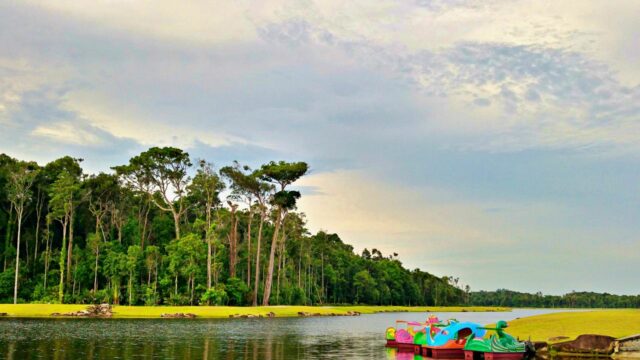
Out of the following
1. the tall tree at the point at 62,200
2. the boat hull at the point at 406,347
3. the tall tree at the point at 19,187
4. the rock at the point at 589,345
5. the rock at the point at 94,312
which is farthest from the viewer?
the tall tree at the point at 62,200

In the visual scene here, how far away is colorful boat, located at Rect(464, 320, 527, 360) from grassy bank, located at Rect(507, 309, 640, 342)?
3.76 m

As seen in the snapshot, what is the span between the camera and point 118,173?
95.9 meters

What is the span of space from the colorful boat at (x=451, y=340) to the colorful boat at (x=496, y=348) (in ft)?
4.18

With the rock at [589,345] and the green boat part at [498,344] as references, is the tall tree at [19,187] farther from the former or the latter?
the rock at [589,345]

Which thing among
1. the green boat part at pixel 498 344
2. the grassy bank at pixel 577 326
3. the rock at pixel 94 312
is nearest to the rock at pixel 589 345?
the grassy bank at pixel 577 326

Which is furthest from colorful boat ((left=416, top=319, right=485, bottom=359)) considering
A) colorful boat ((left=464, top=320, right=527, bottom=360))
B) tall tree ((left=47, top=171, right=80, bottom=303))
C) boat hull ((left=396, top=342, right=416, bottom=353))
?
tall tree ((left=47, top=171, right=80, bottom=303))

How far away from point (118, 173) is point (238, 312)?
33105 mm

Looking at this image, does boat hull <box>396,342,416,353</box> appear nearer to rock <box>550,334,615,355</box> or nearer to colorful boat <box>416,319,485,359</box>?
colorful boat <box>416,319,485,359</box>

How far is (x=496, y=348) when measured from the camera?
2748cm

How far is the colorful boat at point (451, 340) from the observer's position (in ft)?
99.5

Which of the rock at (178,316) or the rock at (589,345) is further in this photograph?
the rock at (178,316)

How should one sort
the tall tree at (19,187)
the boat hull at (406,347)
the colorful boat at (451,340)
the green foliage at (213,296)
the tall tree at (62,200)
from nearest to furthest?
1. the colorful boat at (451,340)
2. the boat hull at (406,347)
3. the tall tree at (19,187)
4. the tall tree at (62,200)
5. the green foliage at (213,296)

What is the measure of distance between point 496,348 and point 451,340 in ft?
11.2

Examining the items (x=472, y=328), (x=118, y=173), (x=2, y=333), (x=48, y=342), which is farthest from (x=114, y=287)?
(x=472, y=328)
